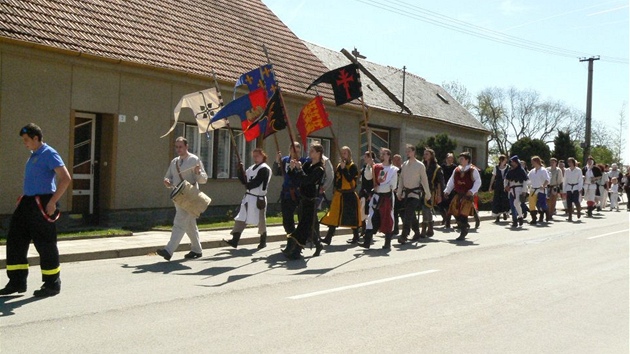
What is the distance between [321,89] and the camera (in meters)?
22.1

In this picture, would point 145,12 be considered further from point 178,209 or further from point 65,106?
point 178,209

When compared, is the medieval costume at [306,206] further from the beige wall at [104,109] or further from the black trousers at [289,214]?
the beige wall at [104,109]

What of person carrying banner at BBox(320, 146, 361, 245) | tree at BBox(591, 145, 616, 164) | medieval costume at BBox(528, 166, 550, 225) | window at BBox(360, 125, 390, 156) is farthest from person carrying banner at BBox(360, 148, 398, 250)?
tree at BBox(591, 145, 616, 164)

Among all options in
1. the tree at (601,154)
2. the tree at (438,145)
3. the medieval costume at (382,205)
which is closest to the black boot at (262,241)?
the medieval costume at (382,205)

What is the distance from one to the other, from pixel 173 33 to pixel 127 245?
7579mm

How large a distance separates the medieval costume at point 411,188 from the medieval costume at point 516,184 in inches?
232

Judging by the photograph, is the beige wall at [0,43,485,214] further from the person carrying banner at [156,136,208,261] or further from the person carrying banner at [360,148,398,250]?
the person carrying banner at [360,148,398,250]

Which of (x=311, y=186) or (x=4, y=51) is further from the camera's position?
(x=4, y=51)

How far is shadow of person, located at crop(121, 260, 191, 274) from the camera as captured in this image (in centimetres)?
988

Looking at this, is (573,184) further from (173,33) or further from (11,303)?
(11,303)

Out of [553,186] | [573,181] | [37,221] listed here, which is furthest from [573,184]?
[37,221]

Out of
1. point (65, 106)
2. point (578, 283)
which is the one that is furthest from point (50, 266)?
point (65, 106)

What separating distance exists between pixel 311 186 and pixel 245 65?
8.97m

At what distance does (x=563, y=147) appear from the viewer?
3706 cm
